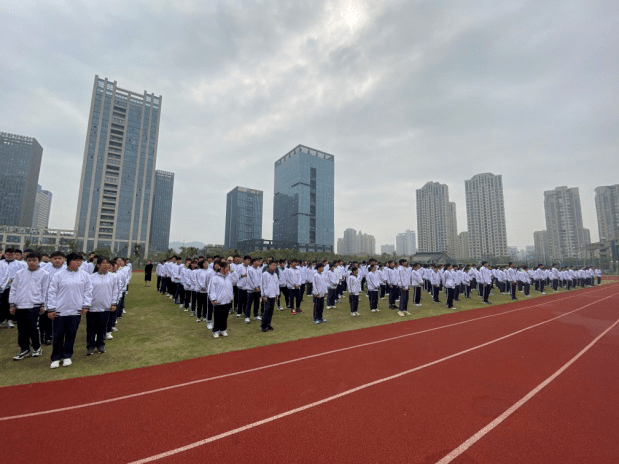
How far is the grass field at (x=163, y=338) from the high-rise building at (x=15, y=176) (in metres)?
171

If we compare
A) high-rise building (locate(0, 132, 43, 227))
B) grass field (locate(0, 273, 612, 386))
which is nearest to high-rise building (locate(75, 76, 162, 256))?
grass field (locate(0, 273, 612, 386))

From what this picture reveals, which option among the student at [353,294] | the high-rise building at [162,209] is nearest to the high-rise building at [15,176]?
the high-rise building at [162,209]

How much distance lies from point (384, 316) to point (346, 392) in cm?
691

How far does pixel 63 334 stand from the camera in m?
5.47

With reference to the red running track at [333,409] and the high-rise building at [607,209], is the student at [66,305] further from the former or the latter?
the high-rise building at [607,209]

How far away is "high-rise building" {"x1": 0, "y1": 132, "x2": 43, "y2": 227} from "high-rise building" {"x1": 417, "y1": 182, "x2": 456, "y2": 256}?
7231 inches

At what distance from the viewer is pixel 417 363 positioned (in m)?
5.72

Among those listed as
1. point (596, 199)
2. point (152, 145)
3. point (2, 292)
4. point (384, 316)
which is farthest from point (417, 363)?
point (596, 199)

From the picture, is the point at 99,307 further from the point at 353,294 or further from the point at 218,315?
the point at 353,294

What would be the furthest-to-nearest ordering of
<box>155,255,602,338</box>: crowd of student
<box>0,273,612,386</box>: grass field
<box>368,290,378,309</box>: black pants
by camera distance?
1. <box>368,290,378,309</box>: black pants
2. <box>155,255,602,338</box>: crowd of student
3. <box>0,273,612,386</box>: grass field

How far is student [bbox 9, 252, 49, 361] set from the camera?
5648 millimetres

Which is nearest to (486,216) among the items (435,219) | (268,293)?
(435,219)

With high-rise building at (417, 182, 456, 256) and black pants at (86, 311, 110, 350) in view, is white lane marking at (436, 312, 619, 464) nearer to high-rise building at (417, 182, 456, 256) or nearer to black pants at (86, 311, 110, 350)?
black pants at (86, 311, 110, 350)

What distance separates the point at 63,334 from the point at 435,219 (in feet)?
411
